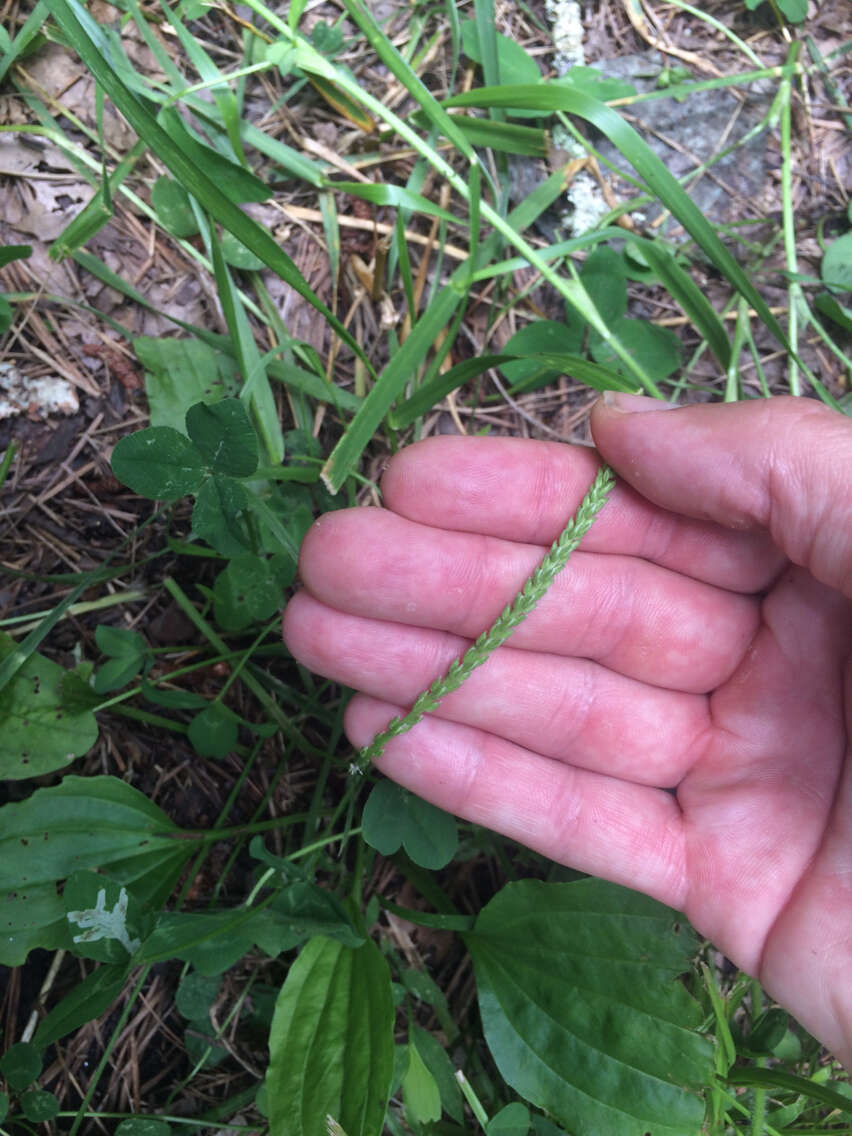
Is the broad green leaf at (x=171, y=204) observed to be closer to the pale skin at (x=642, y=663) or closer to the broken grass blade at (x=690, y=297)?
the pale skin at (x=642, y=663)

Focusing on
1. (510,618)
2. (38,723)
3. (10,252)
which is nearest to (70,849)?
(38,723)

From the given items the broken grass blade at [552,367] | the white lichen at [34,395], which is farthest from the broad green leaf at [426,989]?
the white lichen at [34,395]

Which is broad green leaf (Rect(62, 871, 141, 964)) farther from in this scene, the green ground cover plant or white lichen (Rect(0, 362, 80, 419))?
white lichen (Rect(0, 362, 80, 419))

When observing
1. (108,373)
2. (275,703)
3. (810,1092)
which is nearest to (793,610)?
(810,1092)

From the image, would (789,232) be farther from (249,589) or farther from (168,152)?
(249,589)

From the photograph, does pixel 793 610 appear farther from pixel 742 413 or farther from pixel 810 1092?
pixel 810 1092

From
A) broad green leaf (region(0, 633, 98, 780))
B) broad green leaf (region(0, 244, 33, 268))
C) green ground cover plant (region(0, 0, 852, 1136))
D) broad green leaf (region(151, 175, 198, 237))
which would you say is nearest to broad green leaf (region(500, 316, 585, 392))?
green ground cover plant (region(0, 0, 852, 1136))
